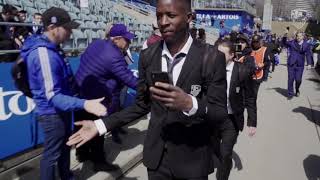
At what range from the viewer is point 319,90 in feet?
50.2

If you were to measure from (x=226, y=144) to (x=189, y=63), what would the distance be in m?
2.23

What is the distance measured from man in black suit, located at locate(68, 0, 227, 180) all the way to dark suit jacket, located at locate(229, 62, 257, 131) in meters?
1.85

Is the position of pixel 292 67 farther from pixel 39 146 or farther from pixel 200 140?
pixel 200 140

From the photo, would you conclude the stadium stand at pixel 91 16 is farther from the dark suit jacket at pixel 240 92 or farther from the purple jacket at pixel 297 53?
the purple jacket at pixel 297 53

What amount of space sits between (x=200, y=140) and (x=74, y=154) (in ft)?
12.3

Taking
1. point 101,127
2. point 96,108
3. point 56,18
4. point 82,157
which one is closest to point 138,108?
point 101,127

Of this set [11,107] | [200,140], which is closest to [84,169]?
[11,107]

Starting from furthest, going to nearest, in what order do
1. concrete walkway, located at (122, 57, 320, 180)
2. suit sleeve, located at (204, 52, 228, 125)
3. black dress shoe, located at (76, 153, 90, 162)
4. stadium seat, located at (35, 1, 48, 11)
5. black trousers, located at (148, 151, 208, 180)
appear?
stadium seat, located at (35, 1, 48, 11) → concrete walkway, located at (122, 57, 320, 180) → black dress shoe, located at (76, 153, 90, 162) → black trousers, located at (148, 151, 208, 180) → suit sleeve, located at (204, 52, 228, 125)

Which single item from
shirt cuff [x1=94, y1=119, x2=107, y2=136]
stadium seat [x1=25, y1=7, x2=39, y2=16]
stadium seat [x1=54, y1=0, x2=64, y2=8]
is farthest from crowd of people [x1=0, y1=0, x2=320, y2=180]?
stadium seat [x1=54, y1=0, x2=64, y2=8]

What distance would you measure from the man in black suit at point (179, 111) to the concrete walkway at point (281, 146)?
3068 mm

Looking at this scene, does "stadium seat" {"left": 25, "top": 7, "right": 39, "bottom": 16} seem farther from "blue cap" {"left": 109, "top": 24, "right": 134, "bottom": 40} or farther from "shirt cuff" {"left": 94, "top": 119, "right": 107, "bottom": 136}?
"shirt cuff" {"left": 94, "top": 119, "right": 107, "bottom": 136}

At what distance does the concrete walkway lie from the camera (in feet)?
19.9

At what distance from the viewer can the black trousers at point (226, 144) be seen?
14.7ft

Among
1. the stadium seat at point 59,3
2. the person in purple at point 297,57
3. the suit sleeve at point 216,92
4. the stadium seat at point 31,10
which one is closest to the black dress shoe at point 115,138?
the suit sleeve at point 216,92
